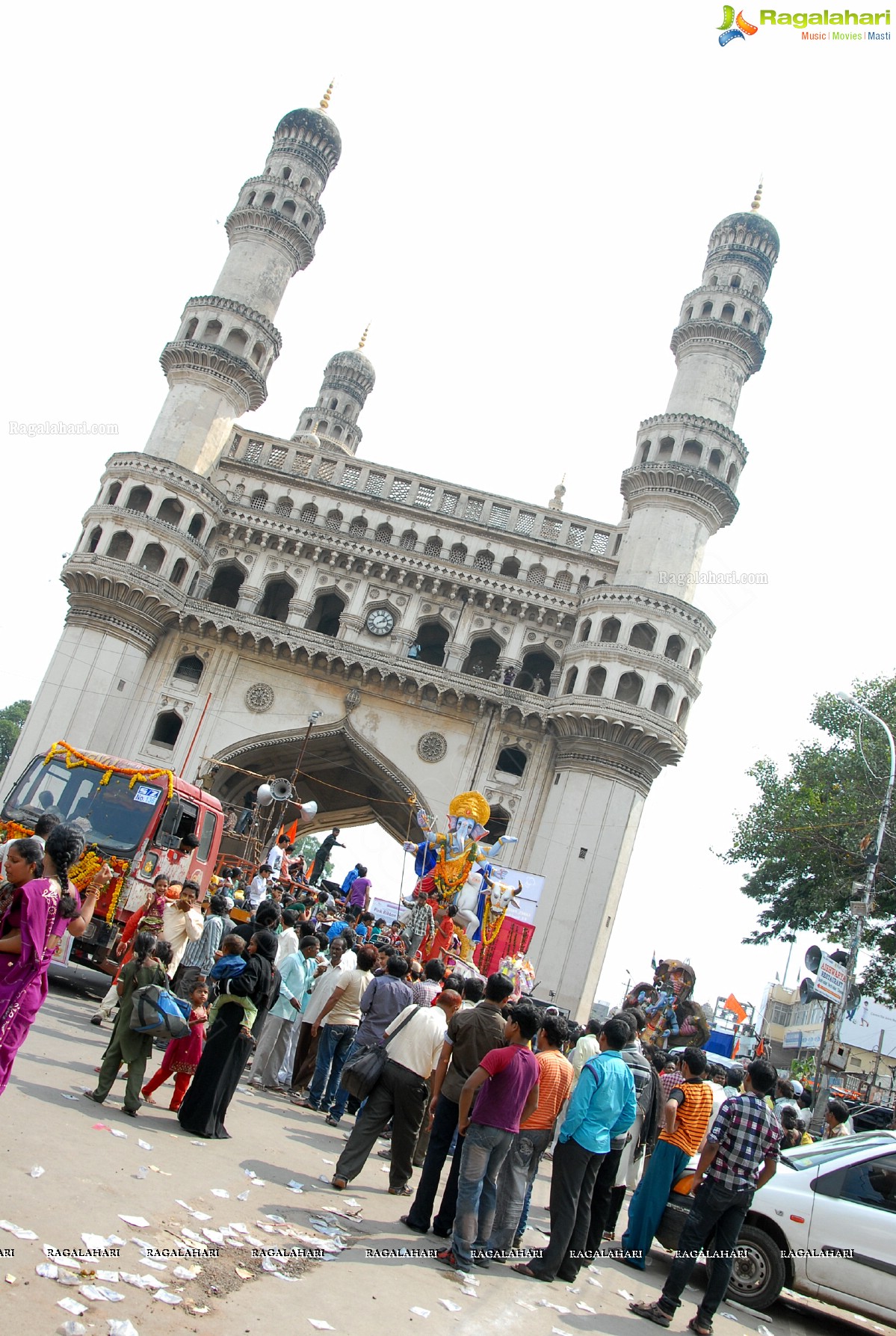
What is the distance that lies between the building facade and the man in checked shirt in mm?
21890

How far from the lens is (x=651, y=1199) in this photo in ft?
26.6

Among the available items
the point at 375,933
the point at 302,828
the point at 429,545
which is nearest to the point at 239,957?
the point at 375,933

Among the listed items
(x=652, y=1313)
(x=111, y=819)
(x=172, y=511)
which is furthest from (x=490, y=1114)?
(x=172, y=511)

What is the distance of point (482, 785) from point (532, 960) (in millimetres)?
5400

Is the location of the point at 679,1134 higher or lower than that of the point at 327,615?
lower

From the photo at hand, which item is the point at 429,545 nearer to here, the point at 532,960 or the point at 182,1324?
the point at 532,960

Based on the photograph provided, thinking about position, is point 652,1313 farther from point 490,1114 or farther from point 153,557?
point 153,557

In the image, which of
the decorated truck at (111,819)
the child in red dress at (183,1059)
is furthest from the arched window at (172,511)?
the child in red dress at (183,1059)

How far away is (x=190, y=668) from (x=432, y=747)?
792 cm

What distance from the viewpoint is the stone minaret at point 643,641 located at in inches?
1150

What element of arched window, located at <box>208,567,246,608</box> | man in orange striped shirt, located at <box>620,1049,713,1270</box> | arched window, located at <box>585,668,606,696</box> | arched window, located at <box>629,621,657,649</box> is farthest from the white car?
arched window, located at <box>208,567,246,608</box>

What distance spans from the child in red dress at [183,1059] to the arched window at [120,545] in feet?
81.6

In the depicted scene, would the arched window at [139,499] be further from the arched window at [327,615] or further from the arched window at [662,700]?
the arched window at [662,700]

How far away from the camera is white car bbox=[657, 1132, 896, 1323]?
7727 mm
